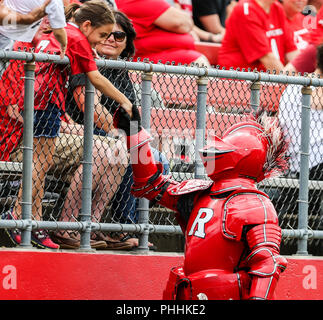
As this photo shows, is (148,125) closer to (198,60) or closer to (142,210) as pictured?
(142,210)

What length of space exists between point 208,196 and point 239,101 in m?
1.36

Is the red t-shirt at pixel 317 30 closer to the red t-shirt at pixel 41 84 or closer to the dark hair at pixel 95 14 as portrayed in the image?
the dark hair at pixel 95 14

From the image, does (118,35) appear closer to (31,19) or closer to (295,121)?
(31,19)

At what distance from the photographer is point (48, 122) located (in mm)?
5527

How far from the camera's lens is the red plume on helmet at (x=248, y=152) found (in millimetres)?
4977

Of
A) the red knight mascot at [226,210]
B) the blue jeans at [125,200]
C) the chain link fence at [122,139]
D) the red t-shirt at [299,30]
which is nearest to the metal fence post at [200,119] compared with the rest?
the chain link fence at [122,139]

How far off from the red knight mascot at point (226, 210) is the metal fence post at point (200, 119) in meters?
0.72

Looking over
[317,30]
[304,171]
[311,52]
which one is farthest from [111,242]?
[317,30]

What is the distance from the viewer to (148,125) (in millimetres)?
Answer: 5770

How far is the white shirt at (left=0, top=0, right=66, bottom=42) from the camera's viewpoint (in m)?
5.25

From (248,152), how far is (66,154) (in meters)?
1.23
